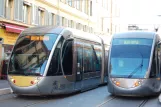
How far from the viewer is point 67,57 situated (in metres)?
15.2

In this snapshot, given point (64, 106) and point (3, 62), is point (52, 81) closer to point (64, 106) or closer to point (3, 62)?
point (64, 106)

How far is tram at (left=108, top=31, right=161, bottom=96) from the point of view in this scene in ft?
46.5

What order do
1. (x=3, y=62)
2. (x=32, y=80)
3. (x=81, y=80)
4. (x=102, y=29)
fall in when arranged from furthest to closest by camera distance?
(x=102, y=29)
(x=3, y=62)
(x=81, y=80)
(x=32, y=80)

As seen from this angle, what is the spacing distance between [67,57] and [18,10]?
13.1 m

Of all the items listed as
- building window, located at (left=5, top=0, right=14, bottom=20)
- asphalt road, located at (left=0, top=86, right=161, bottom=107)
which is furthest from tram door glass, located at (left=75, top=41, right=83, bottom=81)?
building window, located at (left=5, top=0, right=14, bottom=20)

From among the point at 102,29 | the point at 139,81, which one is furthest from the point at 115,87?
the point at 102,29

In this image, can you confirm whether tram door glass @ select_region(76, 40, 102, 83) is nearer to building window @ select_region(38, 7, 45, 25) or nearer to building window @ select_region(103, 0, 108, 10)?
building window @ select_region(38, 7, 45, 25)

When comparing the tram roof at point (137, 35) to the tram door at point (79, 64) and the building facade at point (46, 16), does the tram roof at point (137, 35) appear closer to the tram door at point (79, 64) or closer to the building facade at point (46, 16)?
the tram door at point (79, 64)

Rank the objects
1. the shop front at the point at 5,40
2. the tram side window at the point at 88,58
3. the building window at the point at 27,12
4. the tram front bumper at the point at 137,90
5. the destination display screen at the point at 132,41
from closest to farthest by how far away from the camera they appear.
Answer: the tram front bumper at the point at 137,90
the destination display screen at the point at 132,41
the tram side window at the point at 88,58
the shop front at the point at 5,40
the building window at the point at 27,12

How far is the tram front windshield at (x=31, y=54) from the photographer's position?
14109mm

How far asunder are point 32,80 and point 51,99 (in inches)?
50.7

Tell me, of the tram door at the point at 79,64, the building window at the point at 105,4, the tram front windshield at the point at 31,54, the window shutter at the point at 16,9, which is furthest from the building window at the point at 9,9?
the building window at the point at 105,4

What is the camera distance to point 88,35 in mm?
18938

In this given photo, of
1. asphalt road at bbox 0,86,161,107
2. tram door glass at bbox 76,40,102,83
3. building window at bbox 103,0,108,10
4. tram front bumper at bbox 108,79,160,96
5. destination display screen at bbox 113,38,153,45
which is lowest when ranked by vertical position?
asphalt road at bbox 0,86,161,107
